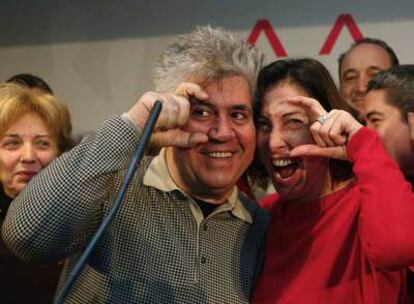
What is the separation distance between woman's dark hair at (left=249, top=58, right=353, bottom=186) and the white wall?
2.74ft

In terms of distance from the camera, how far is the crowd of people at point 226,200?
1.12 meters

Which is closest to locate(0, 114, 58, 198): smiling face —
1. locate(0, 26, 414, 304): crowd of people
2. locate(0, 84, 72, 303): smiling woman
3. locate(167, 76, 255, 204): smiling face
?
locate(0, 84, 72, 303): smiling woman

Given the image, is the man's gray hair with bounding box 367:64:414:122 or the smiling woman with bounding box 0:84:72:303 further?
the smiling woman with bounding box 0:84:72:303

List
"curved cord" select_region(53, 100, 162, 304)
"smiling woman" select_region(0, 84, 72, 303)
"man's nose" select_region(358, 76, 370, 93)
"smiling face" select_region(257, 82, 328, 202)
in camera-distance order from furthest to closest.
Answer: "man's nose" select_region(358, 76, 370, 93)
"smiling woman" select_region(0, 84, 72, 303)
"smiling face" select_region(257, 82, 328, 202)
"curved cord" select_region(53, 100, 162, 304)

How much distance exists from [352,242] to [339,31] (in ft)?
3.65

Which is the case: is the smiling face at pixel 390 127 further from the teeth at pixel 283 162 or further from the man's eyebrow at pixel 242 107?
the man's eyebrow at pixel 242 107

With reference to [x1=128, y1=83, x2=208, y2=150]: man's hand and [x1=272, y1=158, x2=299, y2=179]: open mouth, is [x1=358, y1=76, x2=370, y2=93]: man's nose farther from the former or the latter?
[x1=128, y1=83, x2=208, y2=150]: man's hand

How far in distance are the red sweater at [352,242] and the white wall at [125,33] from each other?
97 cm

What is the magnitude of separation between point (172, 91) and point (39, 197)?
0.34m

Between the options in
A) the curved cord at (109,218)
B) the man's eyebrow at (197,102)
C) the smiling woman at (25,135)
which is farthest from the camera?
the smiling woman at (25,135)

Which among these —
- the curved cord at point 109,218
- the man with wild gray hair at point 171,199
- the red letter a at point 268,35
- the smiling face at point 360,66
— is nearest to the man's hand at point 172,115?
the man with wild gray hair at point 171,199

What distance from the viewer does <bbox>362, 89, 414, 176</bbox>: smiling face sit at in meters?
1.58

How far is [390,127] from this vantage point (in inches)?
64.0

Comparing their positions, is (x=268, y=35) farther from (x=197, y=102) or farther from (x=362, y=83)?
(x=197, y=102)
